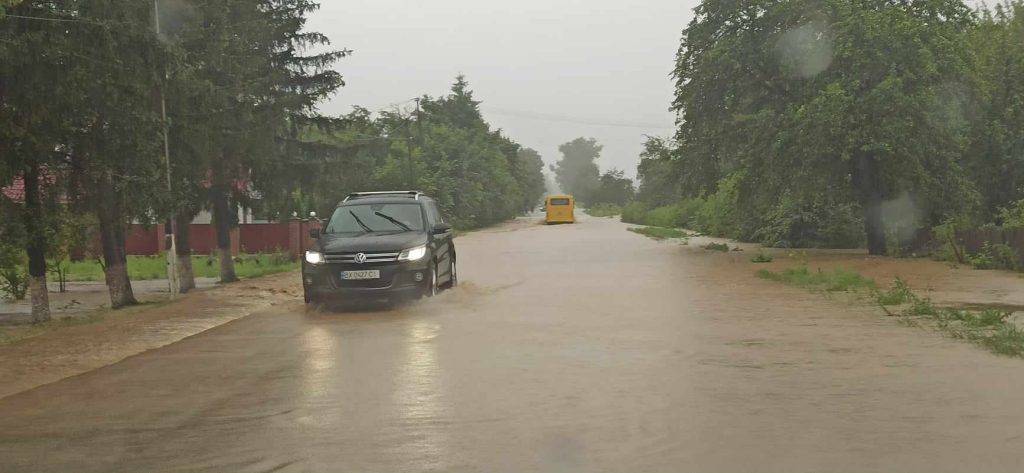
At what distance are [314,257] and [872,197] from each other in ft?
64.7

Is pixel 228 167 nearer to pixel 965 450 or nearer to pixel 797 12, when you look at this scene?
pixel 797 12

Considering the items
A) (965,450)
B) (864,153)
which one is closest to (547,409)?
(965,450)

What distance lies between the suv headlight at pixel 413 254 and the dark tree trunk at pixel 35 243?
18.2 feet

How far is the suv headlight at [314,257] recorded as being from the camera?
1546 cm

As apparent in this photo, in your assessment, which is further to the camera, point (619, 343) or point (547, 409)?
point (619, 343)

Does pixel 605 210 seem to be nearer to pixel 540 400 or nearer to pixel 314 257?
pixel 314 257

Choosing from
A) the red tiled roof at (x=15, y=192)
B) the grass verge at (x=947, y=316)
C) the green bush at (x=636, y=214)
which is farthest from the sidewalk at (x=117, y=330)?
the green bush at (x=636, y=214)

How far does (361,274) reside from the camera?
50.1ft

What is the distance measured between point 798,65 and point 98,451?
2615 cm

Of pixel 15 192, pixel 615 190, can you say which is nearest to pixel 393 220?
pixel 15 192

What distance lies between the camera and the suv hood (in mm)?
15408

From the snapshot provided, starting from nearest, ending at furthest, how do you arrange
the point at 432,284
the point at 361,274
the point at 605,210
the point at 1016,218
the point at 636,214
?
the point at 361,274, the point at 432,284, the point at 1016,218, the point at 636,214, the point at 605,210

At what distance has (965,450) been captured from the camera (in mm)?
6117

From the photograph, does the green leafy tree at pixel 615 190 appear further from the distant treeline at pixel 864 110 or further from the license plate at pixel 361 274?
the license plate at pixel 361 274
